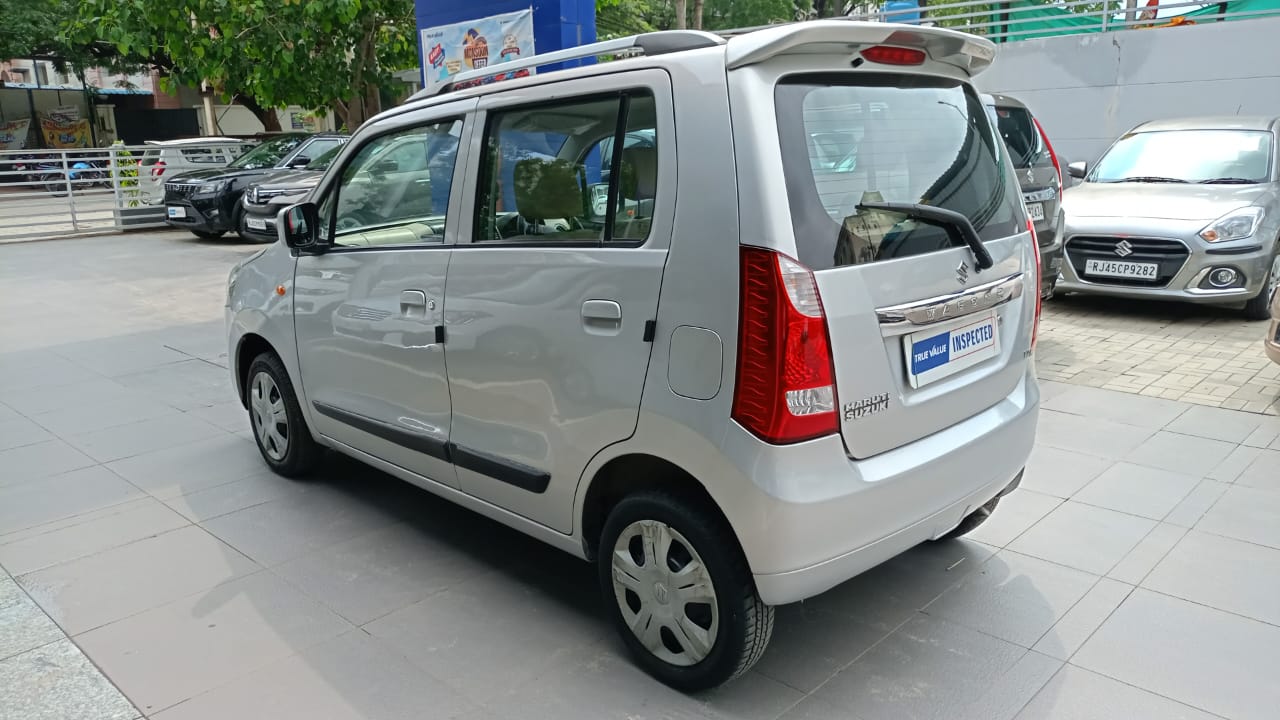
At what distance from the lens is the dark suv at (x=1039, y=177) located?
22.6 ft

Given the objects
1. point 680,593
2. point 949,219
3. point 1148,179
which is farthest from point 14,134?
point 949,219

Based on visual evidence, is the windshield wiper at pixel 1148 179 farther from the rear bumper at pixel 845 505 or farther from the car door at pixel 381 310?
the car door at pixel 381 310

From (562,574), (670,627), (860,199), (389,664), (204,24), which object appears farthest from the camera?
(204,24)

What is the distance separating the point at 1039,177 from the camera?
23.2 ft

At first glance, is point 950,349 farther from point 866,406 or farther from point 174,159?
point 174,159

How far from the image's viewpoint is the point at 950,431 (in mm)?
2896

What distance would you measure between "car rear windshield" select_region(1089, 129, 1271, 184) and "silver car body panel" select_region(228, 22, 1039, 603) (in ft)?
21.3

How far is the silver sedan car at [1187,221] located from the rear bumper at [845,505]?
5658mm

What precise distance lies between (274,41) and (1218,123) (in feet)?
42.9

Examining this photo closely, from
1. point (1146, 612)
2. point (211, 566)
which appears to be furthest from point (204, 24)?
point (1146, 612)

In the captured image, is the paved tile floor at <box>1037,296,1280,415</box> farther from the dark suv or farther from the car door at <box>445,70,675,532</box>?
the car door at <box>445,70,675,532</box>

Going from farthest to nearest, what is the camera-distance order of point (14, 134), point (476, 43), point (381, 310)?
point (14, 134)
point (476, 43)
point (381, 310)

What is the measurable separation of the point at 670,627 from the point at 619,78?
5.51ft

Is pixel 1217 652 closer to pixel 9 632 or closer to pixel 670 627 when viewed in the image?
pixel 670 627
